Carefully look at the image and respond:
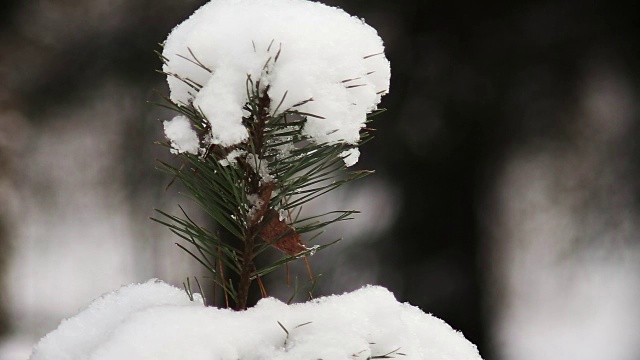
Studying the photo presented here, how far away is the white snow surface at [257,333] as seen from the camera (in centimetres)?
38

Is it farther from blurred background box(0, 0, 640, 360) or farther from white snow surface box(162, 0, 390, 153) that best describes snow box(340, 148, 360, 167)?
blurred background box(0, 0, 640, 360)

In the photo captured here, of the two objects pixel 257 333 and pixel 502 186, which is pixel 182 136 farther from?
pixel 502 186

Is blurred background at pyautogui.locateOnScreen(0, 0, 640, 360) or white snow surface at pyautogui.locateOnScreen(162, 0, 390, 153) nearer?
white snow surface at pyautogui.locateOnScreen(162, 0, 390, 153)

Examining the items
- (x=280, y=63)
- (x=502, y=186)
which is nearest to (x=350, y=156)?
(x=280, y=63)

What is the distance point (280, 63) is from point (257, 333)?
0.57 feet

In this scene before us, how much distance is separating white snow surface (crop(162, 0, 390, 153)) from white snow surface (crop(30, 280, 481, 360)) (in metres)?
0.11

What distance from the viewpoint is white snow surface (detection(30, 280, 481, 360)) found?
1.26ft

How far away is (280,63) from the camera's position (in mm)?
436

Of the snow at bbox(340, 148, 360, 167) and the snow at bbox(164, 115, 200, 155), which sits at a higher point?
the snow at bbox(164, 115, 200, 155)

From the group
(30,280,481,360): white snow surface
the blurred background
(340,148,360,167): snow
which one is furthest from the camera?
the blurred background

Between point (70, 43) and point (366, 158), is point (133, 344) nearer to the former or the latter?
point (366, 158)

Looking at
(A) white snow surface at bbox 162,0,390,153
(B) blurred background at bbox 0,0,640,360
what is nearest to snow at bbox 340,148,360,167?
(A) white snow surface at bbox 162,0,390,153

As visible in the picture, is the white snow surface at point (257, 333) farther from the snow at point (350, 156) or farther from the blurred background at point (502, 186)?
the blurred background at point (502, 186)

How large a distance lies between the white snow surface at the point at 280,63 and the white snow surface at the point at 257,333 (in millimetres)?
113
